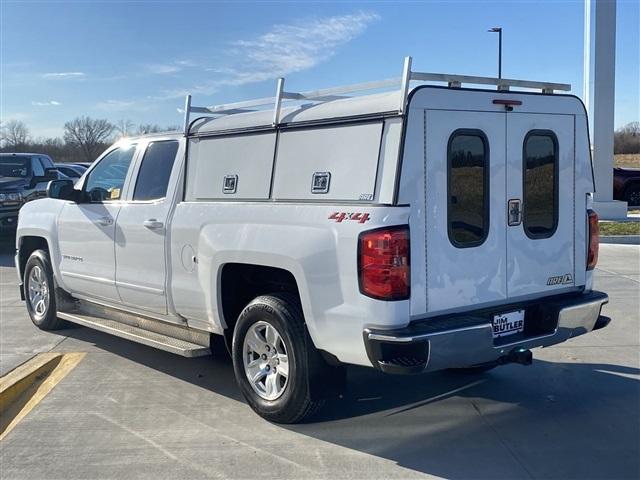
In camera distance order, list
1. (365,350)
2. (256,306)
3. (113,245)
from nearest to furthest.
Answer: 1. (365,350)
2. (256,306)
3. (113,245)

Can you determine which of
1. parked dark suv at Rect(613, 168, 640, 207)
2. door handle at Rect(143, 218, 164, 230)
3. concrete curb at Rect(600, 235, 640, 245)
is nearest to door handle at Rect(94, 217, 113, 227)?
door handle at Rect(143, 218, 164, 230)

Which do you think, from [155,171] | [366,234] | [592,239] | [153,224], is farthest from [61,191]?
[592,239]

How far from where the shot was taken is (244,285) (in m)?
4.96

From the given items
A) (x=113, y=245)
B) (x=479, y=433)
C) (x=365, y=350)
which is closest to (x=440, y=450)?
(x=479, y=433)

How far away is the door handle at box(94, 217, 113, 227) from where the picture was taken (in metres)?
5.93

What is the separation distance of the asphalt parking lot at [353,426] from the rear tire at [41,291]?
79cm

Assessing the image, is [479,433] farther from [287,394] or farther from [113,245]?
[113,245]

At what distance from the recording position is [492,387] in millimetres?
5332

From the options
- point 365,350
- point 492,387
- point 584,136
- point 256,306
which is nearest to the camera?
point 365,350

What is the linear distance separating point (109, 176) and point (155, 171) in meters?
0.79

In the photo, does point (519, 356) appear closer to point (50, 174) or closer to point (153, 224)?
point (153, 224)

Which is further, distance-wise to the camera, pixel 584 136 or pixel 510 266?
pixel 584 136

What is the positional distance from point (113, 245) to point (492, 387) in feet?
11.5

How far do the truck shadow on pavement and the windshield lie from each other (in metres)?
10.8
